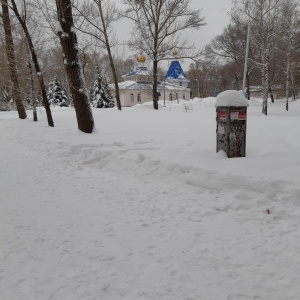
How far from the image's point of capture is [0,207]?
14.0ft

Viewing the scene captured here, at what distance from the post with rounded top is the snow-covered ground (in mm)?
269

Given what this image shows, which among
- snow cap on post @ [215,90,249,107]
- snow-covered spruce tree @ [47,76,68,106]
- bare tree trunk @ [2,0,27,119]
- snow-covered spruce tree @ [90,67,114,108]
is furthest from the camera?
snow-covered spruce tree @ [47,76,68,106]

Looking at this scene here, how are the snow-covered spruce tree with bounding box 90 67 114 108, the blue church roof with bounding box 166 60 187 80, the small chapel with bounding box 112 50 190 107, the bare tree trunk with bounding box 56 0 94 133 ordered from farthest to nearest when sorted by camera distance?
the blue church roof with bounding box 166 60 187 80
the small chapel with bounding box 112 50 190 107
the snow-covered spruce tree with bounding box 90 67 114 108
the bare tree trunk with bounding box 56 0 94 133

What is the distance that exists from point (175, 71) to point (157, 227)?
216ft

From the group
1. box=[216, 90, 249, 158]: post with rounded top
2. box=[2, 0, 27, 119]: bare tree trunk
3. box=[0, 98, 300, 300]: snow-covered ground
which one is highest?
box=[2, 0, 27, 119]: bare tree trunk

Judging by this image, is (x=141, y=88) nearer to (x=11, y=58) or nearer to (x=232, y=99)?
(x=11, y=58)

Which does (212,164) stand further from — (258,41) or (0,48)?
(0,48)

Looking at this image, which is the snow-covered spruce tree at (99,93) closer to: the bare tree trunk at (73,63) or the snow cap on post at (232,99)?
the bare tree trunk at (73,63)

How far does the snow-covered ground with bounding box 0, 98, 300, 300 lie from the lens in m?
2.45

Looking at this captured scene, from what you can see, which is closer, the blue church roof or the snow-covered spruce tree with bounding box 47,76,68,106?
the snow-covered spruce tree with bounding box 47,76,68,106

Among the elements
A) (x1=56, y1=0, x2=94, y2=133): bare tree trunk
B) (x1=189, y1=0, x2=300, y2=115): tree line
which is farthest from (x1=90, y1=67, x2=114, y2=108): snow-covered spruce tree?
(x1=56, y1=0, x2=94, y2=133): bare tree trunk

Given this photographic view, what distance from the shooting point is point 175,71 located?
65875mm

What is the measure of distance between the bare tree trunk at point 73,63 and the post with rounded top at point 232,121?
589 cm

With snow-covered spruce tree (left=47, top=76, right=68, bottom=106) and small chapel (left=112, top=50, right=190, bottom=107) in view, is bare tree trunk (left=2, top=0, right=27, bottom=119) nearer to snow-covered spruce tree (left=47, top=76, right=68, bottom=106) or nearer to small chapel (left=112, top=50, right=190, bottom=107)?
snow-covered spruce tree (left=47, top=76, right=68, bottom=106)
